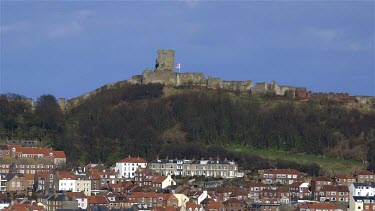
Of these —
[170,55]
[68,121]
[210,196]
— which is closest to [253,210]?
[210,196]

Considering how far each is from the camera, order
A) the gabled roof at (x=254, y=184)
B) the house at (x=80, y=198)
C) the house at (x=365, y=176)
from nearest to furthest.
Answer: the house at (x=80, y=198) < the gabled roof at (x=254, y=184) < the house at (x=365, y=176)

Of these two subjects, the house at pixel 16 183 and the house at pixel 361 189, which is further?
the house at pixel 361 189

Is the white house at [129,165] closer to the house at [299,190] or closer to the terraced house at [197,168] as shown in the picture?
the terraced house at [197,168]

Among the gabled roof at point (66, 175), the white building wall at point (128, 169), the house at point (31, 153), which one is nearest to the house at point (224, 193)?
the gabled roof at point (66, 175)

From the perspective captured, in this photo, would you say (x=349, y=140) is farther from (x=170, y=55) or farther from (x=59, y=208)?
(x=59, y=208)

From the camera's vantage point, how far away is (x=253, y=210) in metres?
72.0

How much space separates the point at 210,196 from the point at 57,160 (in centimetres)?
1288

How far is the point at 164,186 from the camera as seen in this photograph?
78438 mm

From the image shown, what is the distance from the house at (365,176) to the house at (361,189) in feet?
9.24

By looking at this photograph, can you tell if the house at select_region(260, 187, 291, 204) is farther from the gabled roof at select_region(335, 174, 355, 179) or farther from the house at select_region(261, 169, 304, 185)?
the gabled roof at select_region(335, 174, 355, 179)

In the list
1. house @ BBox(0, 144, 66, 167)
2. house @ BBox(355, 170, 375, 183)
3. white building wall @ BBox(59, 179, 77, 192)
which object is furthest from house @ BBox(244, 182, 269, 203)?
house @ BBox(0, 144, 66, 167)

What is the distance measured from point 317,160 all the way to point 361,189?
32.9 feet

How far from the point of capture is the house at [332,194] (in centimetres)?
7625

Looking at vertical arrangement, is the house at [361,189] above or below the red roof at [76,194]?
above
